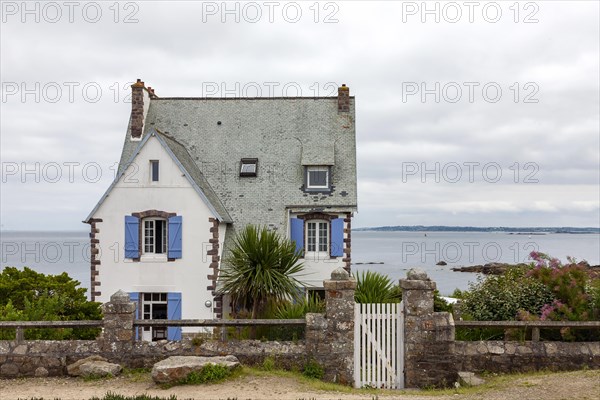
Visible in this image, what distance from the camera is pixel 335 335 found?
439 inches

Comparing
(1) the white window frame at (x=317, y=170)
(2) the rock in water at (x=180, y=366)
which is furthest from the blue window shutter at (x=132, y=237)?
(2) the rock in water at (x=180, y=366)

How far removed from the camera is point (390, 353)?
11.4 meters

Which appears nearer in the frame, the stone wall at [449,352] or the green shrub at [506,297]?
the stone wall at [449,352]

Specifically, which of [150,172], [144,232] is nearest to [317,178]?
[150,172]

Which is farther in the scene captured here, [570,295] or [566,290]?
[566,290]

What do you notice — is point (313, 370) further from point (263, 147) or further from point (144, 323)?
point (263, 147)

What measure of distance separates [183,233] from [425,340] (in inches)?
460

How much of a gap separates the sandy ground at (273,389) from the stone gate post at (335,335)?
2.76 feet

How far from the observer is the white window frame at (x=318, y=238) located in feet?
72.6

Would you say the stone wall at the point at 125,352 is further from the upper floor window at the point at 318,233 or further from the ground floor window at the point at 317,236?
the ground floor window at the point at 317,236

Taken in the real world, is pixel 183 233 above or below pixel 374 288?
above

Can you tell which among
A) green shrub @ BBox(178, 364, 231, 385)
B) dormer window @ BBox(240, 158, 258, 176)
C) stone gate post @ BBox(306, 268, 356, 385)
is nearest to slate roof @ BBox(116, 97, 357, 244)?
dormer window @ BBox(240, 158, 258, 176)

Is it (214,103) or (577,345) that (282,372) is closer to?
(577,345)

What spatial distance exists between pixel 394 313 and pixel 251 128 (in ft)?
48.4
